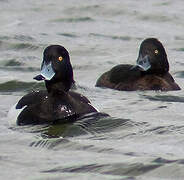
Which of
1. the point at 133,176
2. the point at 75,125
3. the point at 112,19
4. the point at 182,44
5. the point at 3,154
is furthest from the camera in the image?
the point at 112,19

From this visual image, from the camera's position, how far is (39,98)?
977cm

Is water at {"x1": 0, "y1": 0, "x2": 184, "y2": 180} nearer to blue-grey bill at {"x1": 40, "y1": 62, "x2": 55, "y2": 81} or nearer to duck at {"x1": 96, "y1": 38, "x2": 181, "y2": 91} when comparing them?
duck at {"x1": 96, "y1": 38, "x2": 181, "y2": 91}

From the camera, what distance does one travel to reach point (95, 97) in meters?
11.6

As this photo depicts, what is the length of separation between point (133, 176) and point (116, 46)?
8.62 meters

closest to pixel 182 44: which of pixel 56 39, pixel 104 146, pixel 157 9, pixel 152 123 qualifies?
pixel 56 39

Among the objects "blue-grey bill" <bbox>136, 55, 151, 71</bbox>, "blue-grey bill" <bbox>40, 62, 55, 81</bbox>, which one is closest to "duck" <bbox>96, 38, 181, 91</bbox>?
"blue-grey bill" <bbox>136, 55, 151, 71</bbox>

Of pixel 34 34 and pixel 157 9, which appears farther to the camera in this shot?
pixel 157 9

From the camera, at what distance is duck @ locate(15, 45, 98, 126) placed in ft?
31.4

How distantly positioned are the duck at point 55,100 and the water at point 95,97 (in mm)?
141

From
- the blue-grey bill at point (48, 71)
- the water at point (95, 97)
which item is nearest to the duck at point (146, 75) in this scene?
the water at point (95, 97)

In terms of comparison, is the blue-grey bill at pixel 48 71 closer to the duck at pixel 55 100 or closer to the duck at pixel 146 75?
the duck at pixel 55 100

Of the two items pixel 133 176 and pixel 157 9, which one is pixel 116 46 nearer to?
pixel 157 9

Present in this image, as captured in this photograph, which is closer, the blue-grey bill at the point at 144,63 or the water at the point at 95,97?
the water at the point at 95,97

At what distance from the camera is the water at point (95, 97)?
7867 millimetres
